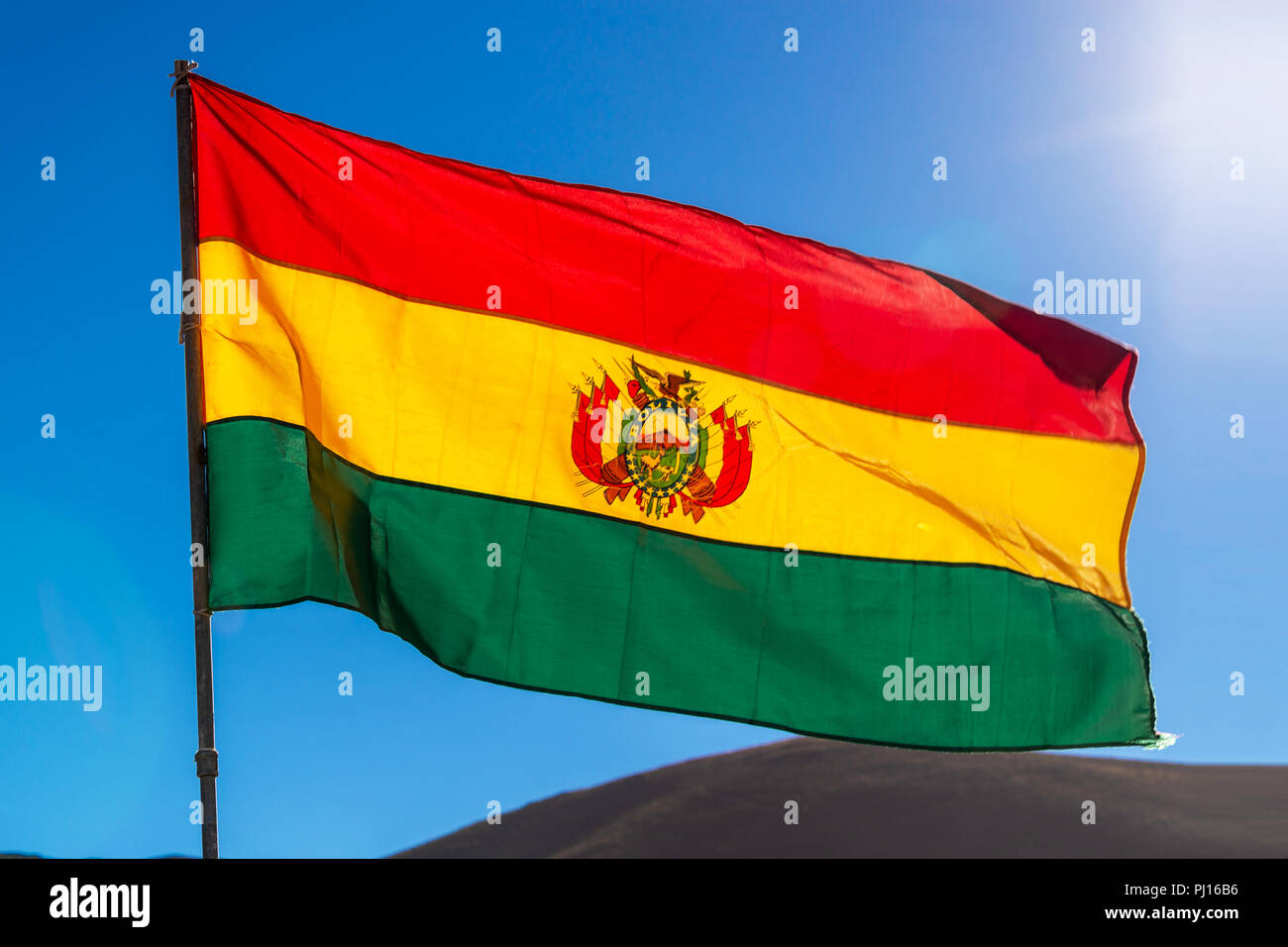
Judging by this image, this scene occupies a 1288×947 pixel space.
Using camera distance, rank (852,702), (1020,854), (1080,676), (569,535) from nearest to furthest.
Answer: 1. (569,535)
2. (852,702)
3. (1080,676)
4. (1020,854)

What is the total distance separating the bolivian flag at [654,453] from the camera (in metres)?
8.72

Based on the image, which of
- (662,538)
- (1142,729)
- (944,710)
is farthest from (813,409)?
(1142,729)

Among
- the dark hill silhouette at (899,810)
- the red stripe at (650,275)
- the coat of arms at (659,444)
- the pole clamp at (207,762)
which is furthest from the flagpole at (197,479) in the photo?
the dark hill silhouette at (899,810)

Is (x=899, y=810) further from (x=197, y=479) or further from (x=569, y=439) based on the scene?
(x=197, y=479)

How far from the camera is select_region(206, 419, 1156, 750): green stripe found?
8297 mm

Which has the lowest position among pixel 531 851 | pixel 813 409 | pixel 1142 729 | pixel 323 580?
pixel 531 851

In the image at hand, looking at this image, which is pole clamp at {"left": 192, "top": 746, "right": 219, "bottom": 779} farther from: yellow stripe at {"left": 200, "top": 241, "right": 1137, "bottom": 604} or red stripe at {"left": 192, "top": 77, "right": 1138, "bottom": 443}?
red stripe at {"left": 192, "top": 77, "right": 1138, "bottom": 443}

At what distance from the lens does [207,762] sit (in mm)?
7105

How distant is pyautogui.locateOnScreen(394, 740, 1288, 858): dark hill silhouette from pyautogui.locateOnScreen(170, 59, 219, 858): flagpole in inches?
1507

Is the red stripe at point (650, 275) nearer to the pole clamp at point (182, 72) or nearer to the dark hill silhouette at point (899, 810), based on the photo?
the pole clamp at point (182, 72)

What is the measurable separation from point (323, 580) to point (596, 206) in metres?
3.38

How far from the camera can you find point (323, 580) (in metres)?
8.36

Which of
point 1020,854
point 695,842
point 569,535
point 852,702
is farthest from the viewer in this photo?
point 695,842

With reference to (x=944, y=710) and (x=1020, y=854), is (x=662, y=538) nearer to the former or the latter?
(x=944, y=710)
